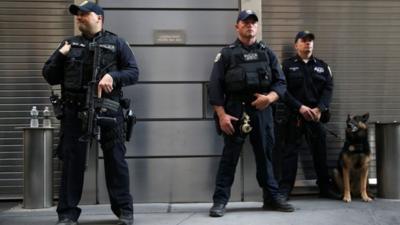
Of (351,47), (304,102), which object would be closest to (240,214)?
(304,102)

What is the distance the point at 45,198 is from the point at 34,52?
1.98m

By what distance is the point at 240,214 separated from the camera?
19.4ft

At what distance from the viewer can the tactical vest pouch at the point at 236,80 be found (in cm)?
568

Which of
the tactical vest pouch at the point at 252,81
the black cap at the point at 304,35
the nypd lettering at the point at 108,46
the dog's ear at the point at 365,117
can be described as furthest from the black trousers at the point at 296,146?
the nypd lettering at the point at 108,46

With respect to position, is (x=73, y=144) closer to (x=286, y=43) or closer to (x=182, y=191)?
(x=182, y=191)

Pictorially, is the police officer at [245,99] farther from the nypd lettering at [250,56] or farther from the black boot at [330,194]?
the black boot at [330,194]

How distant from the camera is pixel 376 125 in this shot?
6961mm

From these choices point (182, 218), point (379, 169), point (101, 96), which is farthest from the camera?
point (379, 169)

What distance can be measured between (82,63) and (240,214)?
2453 millimetres

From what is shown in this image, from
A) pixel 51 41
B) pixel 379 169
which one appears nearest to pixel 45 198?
pixel 51 41

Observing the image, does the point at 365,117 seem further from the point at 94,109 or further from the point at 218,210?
the point at 94,109

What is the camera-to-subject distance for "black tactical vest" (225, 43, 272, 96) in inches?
224

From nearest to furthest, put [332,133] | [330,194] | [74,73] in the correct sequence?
[74,73] < [330,194] < [332,133]

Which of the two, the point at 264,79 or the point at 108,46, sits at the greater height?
the point at 108,46
